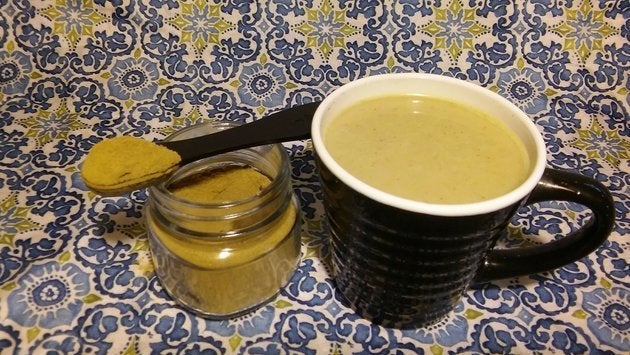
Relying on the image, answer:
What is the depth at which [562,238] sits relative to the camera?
48 centimetres

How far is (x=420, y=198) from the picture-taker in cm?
41

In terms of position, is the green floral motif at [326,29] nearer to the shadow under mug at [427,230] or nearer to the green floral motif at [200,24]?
the green floral motif at [200,24]

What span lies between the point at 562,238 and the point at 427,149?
0.13m

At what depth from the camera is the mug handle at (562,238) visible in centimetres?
43

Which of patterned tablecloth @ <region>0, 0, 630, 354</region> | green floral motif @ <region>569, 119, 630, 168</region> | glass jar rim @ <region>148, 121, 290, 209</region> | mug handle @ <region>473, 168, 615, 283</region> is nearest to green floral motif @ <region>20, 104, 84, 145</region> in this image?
patterned tablecloth @ <region>0, 0, 630, 354</region>

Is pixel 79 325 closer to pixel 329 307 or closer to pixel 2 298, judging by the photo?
pixel 2 298

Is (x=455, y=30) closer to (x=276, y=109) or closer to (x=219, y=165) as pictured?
(x=276, y=109)

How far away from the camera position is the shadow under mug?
1.29ft

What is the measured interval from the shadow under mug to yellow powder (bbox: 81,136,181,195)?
0.13m

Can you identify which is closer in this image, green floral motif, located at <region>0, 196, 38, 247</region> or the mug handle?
the mug handle

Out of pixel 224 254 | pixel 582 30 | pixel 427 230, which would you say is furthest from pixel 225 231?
pixel 582 30

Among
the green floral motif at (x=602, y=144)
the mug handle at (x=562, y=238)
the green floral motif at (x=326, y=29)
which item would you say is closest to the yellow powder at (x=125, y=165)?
the mug handle at (x=562, y=238)

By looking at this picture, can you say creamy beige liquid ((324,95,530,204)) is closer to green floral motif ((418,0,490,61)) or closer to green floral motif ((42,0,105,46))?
green floral motif ((418,0,490,61))

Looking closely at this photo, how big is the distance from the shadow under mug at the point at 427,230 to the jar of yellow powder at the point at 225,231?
0.06m
